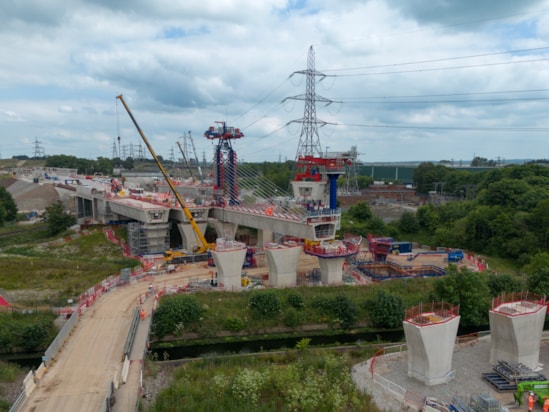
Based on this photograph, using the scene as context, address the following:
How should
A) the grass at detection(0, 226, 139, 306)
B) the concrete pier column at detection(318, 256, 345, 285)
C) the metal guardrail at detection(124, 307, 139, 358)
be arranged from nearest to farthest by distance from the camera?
the metal guardrail at detection(124, 307, 139, 358), the grass at detection(0, 226, 139, 306), the concrete pier column at detection(318, 256, 345, 285)

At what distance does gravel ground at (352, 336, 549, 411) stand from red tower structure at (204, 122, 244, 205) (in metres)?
29.4

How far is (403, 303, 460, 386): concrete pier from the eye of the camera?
20.3 metres

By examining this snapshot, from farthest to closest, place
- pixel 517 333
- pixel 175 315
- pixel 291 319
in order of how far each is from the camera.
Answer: pixel 291 319 < pixel 175 315 < pixel 517 333

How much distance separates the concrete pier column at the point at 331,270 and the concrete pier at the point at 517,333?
14321 millimetres

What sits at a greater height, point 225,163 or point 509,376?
point 225,163

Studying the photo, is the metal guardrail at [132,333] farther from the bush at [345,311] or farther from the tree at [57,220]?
the tree at [57,220]

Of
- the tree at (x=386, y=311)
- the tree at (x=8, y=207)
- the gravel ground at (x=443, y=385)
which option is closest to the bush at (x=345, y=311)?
the tree at (x=386, y=311)

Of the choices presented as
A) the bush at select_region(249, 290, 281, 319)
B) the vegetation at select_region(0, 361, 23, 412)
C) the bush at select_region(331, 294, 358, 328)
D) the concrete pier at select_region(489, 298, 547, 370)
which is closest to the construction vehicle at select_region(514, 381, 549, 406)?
the concrete pier at select_region(489, 298, 547, 370)

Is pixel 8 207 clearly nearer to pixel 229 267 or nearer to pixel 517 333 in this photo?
pixel 229 267

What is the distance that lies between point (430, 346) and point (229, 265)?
1746cm

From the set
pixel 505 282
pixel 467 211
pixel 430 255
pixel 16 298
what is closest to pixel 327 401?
pixel 505 282

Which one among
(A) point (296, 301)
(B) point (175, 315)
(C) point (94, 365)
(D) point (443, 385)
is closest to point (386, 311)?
(A) point (296, 301)

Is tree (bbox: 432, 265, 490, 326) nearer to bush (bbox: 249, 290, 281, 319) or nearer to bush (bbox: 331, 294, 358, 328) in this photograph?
bush (bbox: 331, 294, 358, 328)

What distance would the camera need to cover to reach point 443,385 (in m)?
20.6
